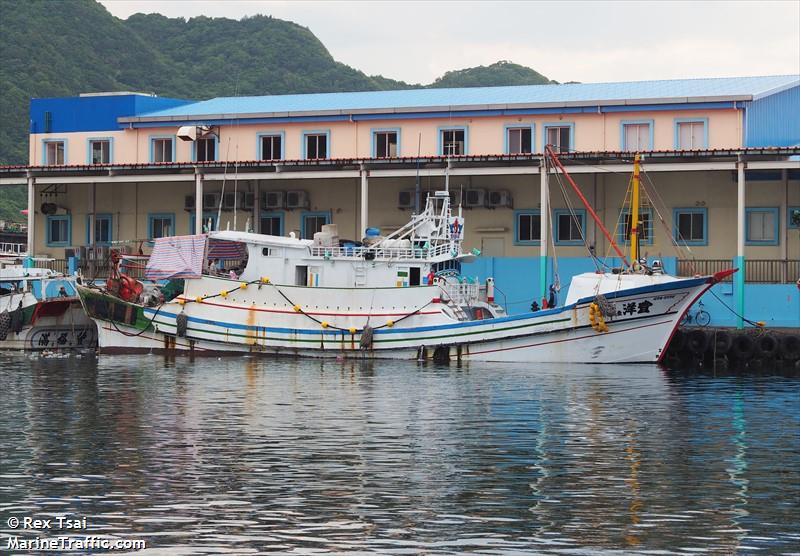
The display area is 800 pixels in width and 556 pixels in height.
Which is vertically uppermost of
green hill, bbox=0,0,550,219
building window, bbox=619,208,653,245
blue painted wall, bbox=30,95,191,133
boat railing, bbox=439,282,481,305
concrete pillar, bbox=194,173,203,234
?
green hill, bbox=0,0,550,219

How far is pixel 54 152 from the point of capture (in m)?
55.7

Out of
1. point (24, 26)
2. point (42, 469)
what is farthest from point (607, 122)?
point (24, 26)

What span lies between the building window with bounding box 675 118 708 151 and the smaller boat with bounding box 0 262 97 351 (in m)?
22.4

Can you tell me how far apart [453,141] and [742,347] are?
601 inches

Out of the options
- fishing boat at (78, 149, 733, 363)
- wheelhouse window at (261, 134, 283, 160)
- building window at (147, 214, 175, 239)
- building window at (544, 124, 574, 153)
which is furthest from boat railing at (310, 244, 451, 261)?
building window at (147, 214, 175, 239)

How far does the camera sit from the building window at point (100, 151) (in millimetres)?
54781

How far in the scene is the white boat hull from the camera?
1486 inches

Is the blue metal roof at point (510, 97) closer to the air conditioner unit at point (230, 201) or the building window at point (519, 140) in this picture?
the building window at point (519, 140)

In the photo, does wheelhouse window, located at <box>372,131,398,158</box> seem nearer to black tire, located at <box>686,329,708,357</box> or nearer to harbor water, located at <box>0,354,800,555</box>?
black tire, located at <box>686,329,708,357</box>

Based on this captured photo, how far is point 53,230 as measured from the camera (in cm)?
5550

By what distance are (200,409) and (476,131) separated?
25.0m

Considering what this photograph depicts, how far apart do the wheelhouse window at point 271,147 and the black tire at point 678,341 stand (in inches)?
749

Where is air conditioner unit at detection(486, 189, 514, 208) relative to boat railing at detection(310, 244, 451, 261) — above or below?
above

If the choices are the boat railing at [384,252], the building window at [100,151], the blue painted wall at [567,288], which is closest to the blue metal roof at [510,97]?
the building window at [100,151]
